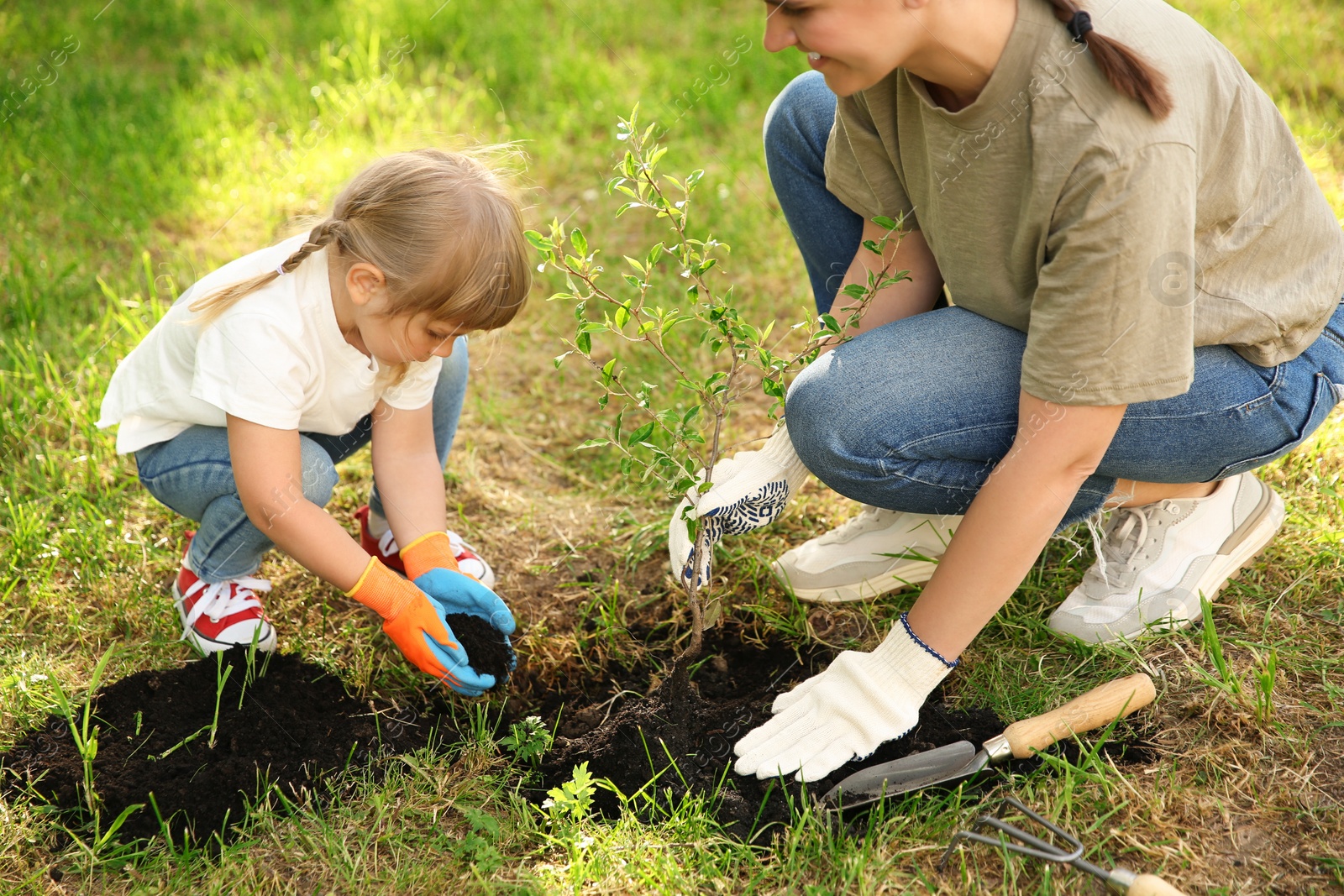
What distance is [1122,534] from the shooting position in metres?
2.07

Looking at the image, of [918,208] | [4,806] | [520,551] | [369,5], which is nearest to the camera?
[4,806]

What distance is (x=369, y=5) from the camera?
16.2ft

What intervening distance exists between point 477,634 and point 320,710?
12.7 inches

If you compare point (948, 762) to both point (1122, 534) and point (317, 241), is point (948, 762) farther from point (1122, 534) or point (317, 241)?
point (317, 241)

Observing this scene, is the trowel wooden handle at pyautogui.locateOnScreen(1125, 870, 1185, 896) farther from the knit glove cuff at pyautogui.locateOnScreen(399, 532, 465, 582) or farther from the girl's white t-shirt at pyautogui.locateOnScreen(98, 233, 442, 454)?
the girl's white t-shirt at pyautogui.locateOnScreen(98, 233, 442, 454)

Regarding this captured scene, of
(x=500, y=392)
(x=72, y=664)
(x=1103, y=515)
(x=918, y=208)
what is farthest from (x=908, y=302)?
(x=72, y=664)

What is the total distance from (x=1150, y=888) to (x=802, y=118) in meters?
1.59

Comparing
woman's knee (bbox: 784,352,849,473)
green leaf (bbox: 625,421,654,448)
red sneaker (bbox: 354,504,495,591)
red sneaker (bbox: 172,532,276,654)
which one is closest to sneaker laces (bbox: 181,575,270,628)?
red sneaker (bbox: 172,532,276,654)

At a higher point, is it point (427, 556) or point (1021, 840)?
point (427, 556)

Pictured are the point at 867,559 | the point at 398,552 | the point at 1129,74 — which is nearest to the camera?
the point at 1129,74

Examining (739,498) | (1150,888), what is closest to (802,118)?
(739,498)

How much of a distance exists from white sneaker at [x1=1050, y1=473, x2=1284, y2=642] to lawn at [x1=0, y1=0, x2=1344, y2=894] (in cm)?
6

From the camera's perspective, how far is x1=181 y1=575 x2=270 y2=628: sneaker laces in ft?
6.71

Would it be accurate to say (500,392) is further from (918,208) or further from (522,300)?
(918,208)
